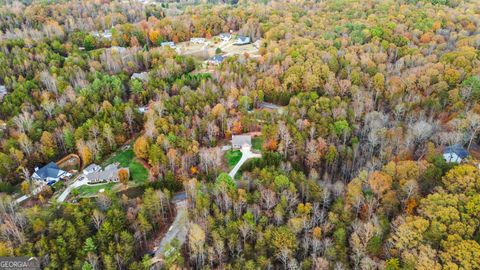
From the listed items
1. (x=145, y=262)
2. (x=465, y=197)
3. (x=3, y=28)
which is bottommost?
(x=145, y=262)

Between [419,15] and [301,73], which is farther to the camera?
[419,15]

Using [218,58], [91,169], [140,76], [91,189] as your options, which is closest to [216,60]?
[218,58]

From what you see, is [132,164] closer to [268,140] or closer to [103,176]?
[103,176]

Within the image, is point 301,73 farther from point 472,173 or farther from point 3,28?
point 3,28

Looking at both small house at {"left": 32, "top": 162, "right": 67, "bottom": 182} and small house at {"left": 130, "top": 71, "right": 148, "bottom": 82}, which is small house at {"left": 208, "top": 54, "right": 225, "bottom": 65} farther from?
small house at {"left": 32, "top": 162, "right": 67, "bottom": 182}

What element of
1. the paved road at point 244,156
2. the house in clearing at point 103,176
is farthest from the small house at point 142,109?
the paved road at point 244,156

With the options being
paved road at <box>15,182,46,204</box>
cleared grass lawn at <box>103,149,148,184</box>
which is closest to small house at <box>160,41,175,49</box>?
cleared grass lawn at <box>103,149,148,184</box>

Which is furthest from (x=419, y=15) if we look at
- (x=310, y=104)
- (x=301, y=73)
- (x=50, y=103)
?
(x=50, y=103)

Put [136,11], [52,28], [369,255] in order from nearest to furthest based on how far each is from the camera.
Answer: [369,255], [52,28], [136,11]

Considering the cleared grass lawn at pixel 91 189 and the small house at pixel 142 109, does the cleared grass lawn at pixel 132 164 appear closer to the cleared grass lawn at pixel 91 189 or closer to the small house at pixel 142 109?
the cleared grass lawn at pixel 91 189
